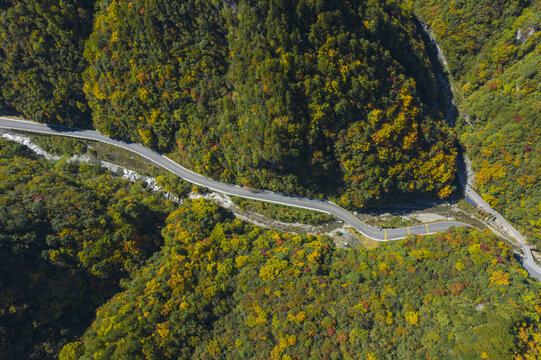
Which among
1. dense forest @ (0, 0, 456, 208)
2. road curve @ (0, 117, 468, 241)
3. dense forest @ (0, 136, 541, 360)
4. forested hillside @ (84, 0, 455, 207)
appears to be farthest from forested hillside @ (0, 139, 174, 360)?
forested hillside @ (84, 0, 455, 207)

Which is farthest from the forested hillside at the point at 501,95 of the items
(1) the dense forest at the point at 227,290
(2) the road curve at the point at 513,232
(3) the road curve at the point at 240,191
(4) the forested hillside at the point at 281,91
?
(3) the road curve at the point at 240,191

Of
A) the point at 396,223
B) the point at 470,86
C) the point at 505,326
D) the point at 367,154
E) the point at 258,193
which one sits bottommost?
the point at 258,193

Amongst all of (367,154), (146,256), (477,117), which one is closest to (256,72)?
(367,154)

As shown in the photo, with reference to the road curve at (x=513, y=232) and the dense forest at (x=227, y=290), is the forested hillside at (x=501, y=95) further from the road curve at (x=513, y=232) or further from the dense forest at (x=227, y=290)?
the dense forest at (x=227, y=290)

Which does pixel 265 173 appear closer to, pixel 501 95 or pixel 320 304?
pixel 320 304

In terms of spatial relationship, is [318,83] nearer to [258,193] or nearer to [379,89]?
[379,89]

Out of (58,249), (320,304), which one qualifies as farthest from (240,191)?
(58,249)

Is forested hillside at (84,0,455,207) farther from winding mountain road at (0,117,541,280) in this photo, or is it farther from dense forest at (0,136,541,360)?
dense forest at (0,136,541,360)
